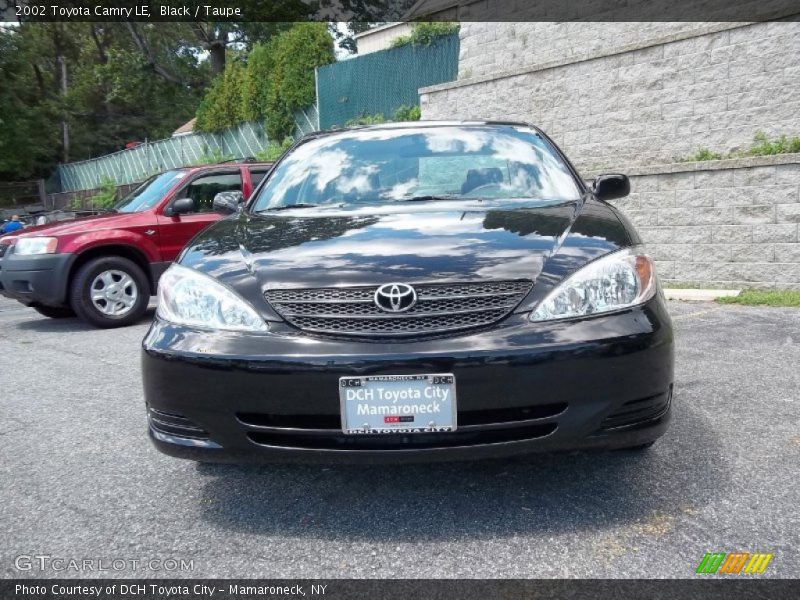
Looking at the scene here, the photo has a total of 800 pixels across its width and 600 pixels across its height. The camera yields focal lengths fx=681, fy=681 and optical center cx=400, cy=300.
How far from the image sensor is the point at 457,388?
217 centimetres

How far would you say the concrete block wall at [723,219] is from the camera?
6.64 meters

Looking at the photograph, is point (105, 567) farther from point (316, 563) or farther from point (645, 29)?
point (645, 29)

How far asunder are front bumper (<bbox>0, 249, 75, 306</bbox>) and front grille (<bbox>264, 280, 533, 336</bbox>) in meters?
5.25

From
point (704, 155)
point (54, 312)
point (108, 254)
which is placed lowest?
point (54, 312)

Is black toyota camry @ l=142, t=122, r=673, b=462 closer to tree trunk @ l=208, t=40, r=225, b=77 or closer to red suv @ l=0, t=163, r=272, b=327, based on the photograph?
red suv @ l=0, t=163, r=272, b=327

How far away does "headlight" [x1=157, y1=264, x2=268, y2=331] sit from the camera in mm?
2369

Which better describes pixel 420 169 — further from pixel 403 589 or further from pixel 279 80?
pixel 279 80

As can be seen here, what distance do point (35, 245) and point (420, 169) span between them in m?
4.91

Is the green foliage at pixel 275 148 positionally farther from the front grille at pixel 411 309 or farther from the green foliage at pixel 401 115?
the front grille at pixel 411 309

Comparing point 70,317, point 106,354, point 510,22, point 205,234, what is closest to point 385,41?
point 510,22

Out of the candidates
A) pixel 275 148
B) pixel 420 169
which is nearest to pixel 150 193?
pixel 420 169

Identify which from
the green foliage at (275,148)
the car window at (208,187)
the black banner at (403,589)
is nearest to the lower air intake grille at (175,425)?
the black banner at (403,589)

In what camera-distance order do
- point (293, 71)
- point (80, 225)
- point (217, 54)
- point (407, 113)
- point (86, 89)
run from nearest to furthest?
point (80, 225), point (407, 113), point (293, 71), point (217, 54), point (86, 89)

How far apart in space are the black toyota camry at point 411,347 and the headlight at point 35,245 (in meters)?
4.76
